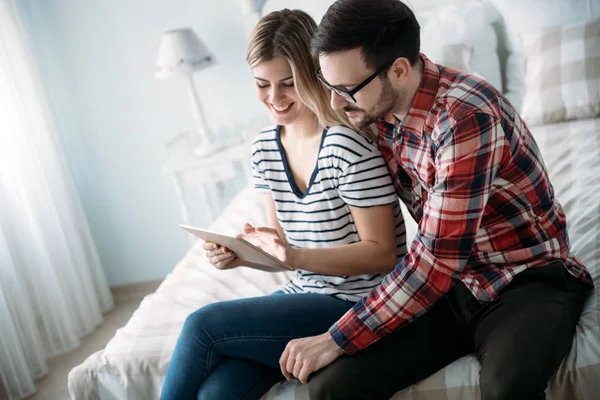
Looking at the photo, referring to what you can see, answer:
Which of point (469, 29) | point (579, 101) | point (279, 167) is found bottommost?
point (579, 101)

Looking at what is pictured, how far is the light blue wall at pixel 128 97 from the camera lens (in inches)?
108

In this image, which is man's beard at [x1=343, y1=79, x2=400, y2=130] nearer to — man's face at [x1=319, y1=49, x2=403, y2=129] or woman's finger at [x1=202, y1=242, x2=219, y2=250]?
man's face at [x1=319, y1=49, x2=403, y2=129]

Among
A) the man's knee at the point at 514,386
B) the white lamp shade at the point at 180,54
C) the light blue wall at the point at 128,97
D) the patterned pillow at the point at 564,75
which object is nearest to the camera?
the man's knee at the point at 514,386

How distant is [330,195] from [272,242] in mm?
157

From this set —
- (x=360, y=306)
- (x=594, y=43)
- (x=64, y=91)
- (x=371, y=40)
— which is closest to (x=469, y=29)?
(x=594, y=43)

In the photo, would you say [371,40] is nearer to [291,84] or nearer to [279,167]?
[291,84]

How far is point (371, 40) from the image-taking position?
43.4 inches

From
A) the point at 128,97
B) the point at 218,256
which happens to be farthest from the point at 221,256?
the point at 128,97

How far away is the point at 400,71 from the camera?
115 cm

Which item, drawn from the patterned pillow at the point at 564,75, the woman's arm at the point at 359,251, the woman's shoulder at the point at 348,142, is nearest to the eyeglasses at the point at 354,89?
the woman's shoulder at the point at 348,142

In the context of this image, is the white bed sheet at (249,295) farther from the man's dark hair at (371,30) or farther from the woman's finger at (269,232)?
the man's dark hair at (371,30)

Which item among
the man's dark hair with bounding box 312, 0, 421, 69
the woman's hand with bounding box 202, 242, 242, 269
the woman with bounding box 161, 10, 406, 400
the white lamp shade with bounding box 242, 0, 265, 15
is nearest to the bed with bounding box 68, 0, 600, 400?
the woman with bounding box 161, 10, 406, 400

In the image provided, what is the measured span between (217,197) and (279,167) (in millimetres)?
1514

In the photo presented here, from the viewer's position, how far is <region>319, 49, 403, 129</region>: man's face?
1.13 metres
